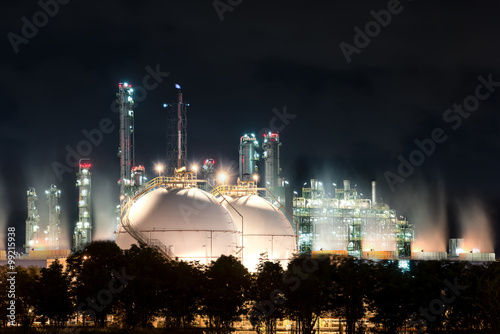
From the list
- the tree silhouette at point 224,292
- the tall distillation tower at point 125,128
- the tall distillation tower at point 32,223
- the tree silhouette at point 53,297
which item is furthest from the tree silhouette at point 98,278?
the tall distillation tower at point 32,223

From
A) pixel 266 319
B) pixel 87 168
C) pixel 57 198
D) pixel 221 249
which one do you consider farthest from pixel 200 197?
pixel 57 198

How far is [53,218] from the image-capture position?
145375 millimetres

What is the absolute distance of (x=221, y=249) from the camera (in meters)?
61.1

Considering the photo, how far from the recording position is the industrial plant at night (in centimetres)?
6072

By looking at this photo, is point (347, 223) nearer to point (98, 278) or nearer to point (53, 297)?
point (98, 278)

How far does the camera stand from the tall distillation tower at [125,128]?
11075 centimetres

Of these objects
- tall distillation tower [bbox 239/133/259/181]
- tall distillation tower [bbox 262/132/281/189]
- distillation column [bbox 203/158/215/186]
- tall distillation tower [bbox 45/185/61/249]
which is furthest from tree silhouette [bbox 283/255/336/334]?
tall distillation tower [bbox 45/185/61/249]

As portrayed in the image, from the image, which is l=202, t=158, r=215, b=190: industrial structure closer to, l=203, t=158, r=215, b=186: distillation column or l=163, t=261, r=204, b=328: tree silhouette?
l=203, t=158, r=215, b=186: distillation column

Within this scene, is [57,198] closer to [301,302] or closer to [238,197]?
[238,197]

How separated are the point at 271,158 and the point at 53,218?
2121 inches

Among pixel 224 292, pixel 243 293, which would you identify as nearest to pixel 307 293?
pixel 243 293

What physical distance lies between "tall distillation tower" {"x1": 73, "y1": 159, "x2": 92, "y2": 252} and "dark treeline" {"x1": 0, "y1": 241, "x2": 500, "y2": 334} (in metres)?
66.9

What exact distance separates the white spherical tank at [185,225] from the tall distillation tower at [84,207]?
58.7 m

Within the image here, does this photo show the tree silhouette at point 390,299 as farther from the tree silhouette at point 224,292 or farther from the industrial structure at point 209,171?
the industrial structure at point 209,171
